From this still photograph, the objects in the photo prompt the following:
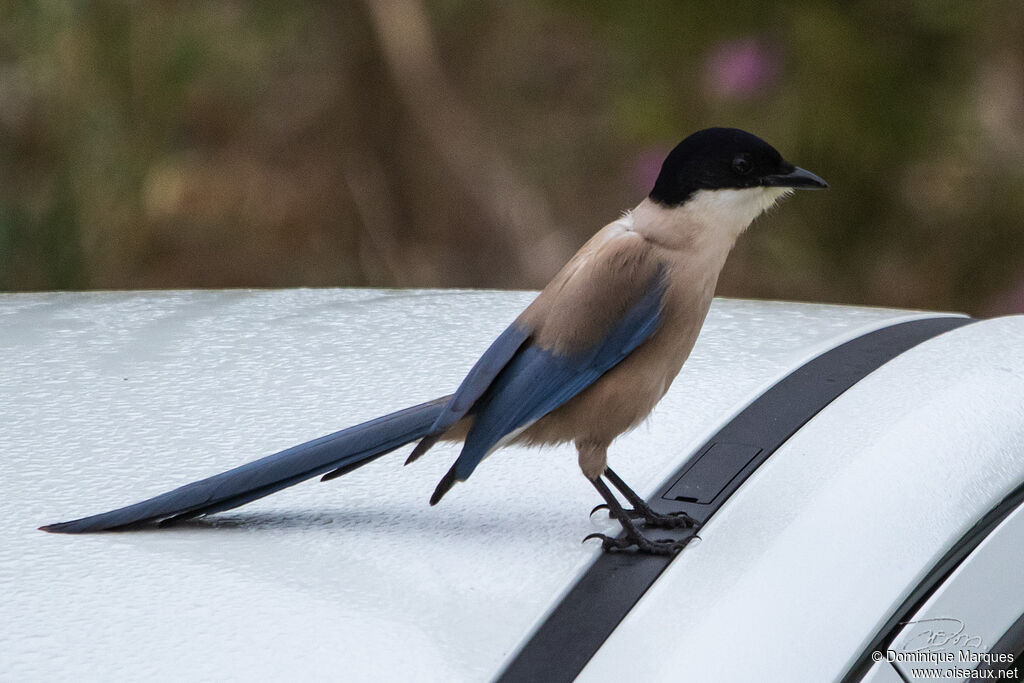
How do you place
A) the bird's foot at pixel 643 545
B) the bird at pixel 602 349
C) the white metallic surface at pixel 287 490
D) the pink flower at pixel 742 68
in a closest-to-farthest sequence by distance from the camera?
1. the white metallic surface at pixel 287 490
2. the bird's foot at pixel 643 545
3. the bird at pixel 602 349
4. the pink flower at pixel 742 68

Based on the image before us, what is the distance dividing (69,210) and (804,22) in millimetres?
3237

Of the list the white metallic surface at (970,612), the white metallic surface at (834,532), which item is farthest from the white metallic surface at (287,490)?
the white metallic surface at (970,612)

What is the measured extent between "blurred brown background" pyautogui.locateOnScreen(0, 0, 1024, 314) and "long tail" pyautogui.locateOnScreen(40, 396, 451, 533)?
12.3 feet

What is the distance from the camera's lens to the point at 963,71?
499 cm

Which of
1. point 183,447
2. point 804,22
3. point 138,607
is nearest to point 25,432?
point 183,447

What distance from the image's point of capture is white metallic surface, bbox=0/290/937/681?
1134 millimetres

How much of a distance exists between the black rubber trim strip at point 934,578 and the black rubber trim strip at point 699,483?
22cm

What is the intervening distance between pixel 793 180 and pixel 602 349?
0.39 meters

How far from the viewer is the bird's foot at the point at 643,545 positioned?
53.1 inches

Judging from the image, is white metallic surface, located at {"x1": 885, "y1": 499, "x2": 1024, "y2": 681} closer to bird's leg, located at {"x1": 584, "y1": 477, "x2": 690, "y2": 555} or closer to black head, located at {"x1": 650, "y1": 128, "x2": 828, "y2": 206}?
bird's leg, located at {"x1": 584, "y1": 477, "x2": 690, "y2": 555}

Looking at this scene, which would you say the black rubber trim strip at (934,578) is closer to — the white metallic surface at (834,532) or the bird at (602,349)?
the white metallic surface at (834,532)

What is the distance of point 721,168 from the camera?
1769 millimetres

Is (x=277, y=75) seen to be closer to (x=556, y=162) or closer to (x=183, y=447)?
(x=556, y=162)
